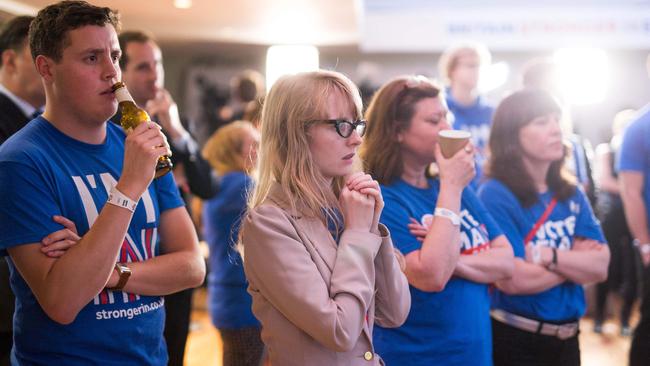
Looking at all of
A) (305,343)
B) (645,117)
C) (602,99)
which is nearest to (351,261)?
(305,343)

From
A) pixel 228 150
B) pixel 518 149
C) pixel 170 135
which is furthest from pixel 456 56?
pixel 170 135

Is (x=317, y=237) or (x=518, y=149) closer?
(x=317, y=237)

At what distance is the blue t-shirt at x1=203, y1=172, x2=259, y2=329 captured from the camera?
10.6 feet

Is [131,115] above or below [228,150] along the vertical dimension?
above

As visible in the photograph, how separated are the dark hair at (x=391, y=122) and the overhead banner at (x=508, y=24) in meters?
4.17

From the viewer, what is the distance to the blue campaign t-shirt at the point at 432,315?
2076 mm

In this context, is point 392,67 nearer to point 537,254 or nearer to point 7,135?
point 537,254

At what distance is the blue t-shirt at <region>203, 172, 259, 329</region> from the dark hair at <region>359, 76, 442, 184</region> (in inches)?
37.5

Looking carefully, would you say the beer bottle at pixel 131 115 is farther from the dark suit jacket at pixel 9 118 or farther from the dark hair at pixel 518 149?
the dark hair at pixel 518 149

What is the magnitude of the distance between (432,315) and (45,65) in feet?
4.14

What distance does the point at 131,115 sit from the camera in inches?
65.9

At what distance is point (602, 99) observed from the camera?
9711 mm

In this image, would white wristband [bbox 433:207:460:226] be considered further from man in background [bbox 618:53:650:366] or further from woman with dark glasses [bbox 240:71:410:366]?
man in background [bbox 618:53:650:366]

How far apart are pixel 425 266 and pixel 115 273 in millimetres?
859
